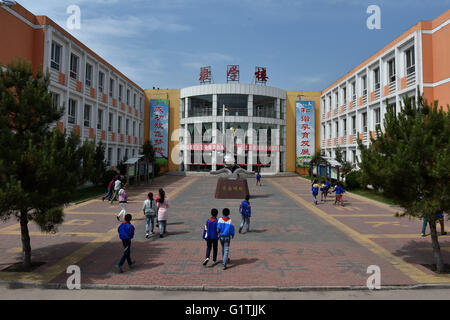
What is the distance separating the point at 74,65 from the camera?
23859 millimetres

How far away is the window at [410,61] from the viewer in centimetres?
2000

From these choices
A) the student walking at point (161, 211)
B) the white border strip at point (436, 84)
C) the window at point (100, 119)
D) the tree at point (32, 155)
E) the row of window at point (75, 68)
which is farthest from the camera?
the window at point (100, 119)

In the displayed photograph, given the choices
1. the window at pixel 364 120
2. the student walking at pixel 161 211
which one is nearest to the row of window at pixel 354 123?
the window at pixel 364 120

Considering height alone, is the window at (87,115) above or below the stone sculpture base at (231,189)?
above

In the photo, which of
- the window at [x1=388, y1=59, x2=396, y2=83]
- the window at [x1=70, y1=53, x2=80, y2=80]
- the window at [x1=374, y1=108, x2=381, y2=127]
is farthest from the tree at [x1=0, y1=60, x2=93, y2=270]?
the window at [x1=374, y1=108, x2=381, y2=127]

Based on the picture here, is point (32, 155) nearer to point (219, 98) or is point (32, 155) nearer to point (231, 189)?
point (231, 189)

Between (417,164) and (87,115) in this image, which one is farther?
(87,115)

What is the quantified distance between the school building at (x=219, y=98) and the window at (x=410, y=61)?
7 cm

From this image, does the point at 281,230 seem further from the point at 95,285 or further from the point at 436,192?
the point at 95,285

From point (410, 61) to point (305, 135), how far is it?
20.9 meters

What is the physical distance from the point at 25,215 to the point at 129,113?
30.2 m

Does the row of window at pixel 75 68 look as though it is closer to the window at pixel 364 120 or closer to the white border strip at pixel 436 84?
the white border strip at pixel 436 84

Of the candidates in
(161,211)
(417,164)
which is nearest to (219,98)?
(161,211)

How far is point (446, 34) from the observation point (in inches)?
684
